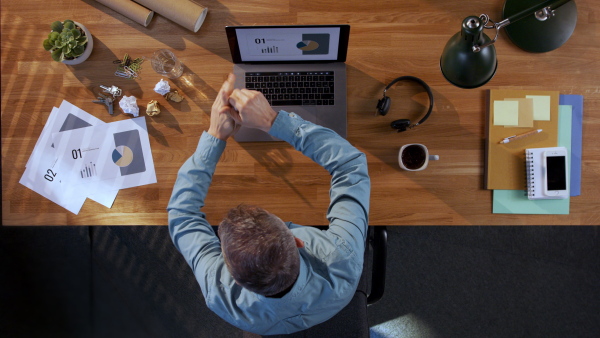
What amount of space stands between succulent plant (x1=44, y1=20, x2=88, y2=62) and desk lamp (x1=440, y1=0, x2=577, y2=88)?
1180 mm

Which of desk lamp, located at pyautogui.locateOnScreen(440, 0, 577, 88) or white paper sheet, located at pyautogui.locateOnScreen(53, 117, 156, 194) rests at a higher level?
desk lamp, located at pyautogui.locateOnScreen(440, 0, 577, 88)

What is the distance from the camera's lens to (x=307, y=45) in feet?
3.68

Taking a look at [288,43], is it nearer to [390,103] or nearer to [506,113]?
[390,103]

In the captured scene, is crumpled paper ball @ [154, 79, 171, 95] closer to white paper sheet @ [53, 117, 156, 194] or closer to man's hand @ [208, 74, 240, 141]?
white paper sheet @ [53, 117, 156, 194]

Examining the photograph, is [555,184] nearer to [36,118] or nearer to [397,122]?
[397,122]

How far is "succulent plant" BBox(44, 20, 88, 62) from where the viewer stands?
1.17 meters

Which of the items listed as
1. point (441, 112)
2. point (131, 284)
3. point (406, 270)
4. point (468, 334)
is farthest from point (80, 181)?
point (468, 334)

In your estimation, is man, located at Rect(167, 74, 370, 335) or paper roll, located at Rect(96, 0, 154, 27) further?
paper roll, located at Rect(96, 0, 154, 27)

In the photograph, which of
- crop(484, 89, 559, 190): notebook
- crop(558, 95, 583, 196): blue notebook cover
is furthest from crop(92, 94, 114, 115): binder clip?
crop(558, 95, 583, 196): blue notebook cover

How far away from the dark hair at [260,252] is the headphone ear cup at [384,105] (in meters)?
0.57

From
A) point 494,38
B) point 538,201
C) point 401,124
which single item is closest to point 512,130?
point 538,201

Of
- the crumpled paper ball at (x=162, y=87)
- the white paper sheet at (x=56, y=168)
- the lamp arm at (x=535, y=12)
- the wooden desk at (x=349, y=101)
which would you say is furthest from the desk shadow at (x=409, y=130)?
the white paper sheet at (x=56, y=168)

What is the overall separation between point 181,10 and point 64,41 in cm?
40

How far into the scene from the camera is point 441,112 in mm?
1240
